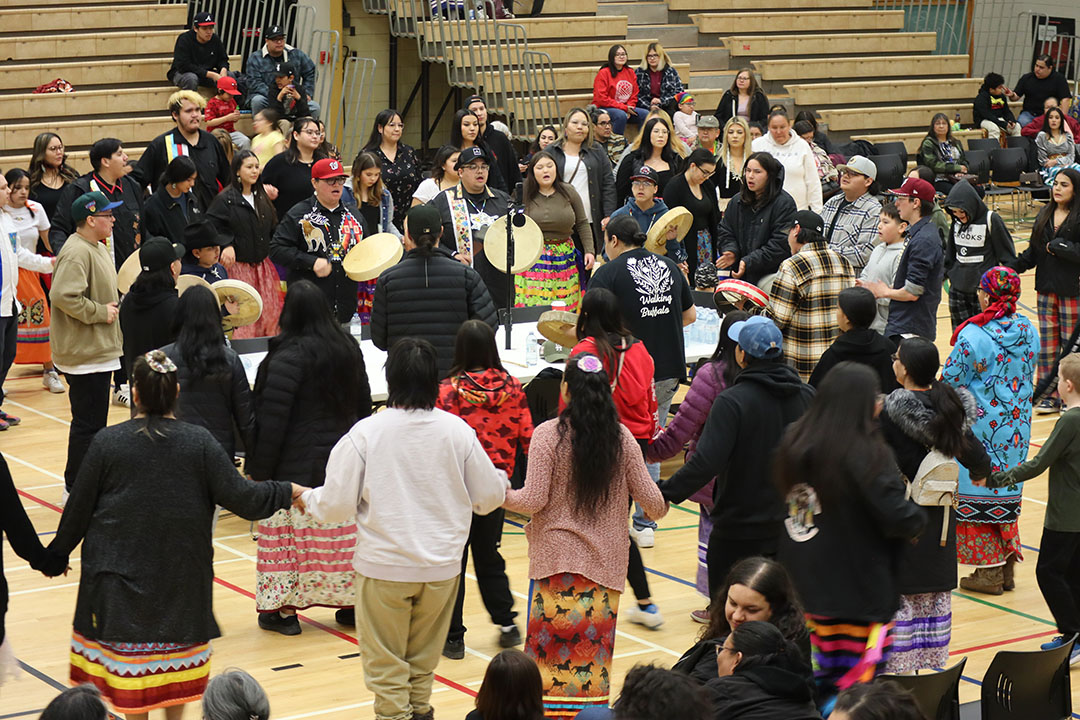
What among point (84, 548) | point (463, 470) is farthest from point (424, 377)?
point (84, 548)

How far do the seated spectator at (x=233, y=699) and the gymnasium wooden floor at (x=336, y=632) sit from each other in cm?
70

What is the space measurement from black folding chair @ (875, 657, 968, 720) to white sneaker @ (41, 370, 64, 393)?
23.3 ft

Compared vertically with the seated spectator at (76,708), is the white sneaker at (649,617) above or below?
below

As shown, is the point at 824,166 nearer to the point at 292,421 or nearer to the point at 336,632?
the point at 336,632

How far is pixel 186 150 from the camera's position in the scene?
33.7 feet

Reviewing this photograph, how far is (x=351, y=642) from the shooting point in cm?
618

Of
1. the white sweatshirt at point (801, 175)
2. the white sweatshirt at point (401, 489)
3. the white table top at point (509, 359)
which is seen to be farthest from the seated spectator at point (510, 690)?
the white sweatshirt at point (801, 175)

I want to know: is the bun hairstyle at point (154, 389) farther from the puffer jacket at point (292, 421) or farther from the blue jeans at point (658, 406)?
the blue jeans at point (658, 406)

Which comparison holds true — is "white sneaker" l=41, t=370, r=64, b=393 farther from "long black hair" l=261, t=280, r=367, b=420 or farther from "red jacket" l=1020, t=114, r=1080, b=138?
"red jacket" l=1020, t=114, r=1080, b=138

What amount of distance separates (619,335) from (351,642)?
1.70 meters

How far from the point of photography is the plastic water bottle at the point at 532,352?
25.5 feet

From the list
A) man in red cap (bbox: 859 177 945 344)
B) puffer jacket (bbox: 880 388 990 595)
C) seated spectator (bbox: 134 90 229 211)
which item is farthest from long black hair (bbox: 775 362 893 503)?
seated spectator (bbox: 134 90 229 211)

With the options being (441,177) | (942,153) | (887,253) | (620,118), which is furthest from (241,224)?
(942,153)

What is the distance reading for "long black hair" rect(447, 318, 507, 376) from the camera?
5.39 m
